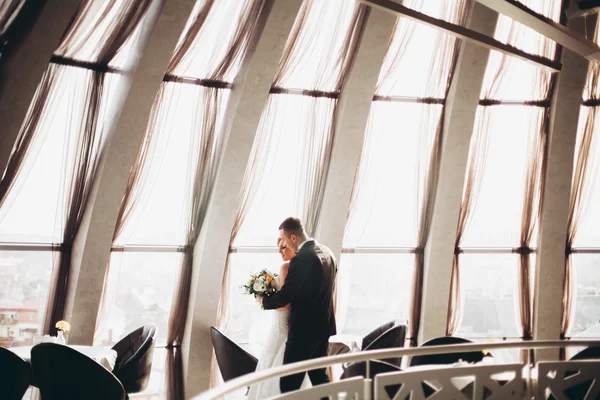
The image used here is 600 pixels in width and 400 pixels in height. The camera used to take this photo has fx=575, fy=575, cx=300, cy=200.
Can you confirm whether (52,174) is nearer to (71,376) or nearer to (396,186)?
(71,376)

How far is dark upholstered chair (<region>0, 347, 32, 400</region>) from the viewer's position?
4.95 metres

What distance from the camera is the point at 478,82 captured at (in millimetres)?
7629

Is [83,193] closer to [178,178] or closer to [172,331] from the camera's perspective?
[178,178]

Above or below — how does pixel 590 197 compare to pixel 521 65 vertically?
below

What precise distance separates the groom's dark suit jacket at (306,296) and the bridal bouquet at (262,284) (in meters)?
0.47

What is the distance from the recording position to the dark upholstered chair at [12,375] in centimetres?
495

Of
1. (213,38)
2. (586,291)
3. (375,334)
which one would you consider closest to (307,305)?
(375,334)

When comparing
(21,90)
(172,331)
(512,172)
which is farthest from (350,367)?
(512,172)

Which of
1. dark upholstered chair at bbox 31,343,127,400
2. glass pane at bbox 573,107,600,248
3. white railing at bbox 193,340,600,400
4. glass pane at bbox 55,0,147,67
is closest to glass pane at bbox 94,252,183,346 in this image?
dark upholstered chair at bbox 31,343,127,400

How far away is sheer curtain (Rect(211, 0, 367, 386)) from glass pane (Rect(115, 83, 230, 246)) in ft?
2.40

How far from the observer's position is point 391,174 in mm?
8297

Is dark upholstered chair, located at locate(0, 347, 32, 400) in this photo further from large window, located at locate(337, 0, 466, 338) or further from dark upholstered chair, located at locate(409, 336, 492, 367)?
large window, located at locate(337, 0, 466, 338)

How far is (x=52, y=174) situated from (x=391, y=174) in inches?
177

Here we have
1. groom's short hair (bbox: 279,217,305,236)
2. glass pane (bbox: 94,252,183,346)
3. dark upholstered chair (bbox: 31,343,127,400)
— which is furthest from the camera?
glass pane (bbox: 94,252,183,346)
